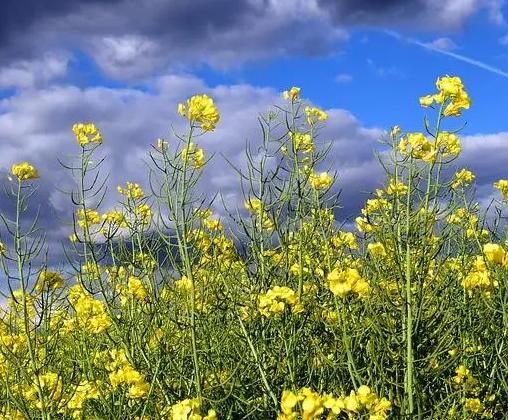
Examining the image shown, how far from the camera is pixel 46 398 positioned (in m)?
3.28

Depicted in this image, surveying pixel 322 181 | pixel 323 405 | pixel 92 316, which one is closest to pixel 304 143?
pixel 322 181

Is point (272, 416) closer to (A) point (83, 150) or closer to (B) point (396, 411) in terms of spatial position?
(B) point (396, 411)

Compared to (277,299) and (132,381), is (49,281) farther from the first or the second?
(277,299)

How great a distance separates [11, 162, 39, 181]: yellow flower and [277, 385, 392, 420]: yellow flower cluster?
1835 millimetres

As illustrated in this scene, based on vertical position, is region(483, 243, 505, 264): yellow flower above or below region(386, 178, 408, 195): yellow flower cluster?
below

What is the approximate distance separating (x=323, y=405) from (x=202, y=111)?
1.31m

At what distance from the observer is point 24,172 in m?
3.39

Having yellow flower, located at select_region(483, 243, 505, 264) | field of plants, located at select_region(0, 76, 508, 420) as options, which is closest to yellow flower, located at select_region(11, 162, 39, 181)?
field of plants, located at select_region(0, 76, 508, 420)

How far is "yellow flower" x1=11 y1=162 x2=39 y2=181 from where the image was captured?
3361mm

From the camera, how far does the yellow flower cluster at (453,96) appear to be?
9.12 ft

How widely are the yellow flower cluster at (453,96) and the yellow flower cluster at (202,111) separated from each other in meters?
0.84

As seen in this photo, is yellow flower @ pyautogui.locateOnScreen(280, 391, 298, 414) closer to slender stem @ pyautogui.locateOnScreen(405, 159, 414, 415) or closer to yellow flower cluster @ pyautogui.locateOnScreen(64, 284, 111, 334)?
slender stem @ pyautogui.locateOnScreen(405, 159, 414, 415)

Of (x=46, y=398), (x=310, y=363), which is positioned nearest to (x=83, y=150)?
(x=46, y=398)

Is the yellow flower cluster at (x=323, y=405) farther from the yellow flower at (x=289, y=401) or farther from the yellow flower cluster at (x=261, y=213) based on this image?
the yellow flower cluster at (x=261, y=213)
